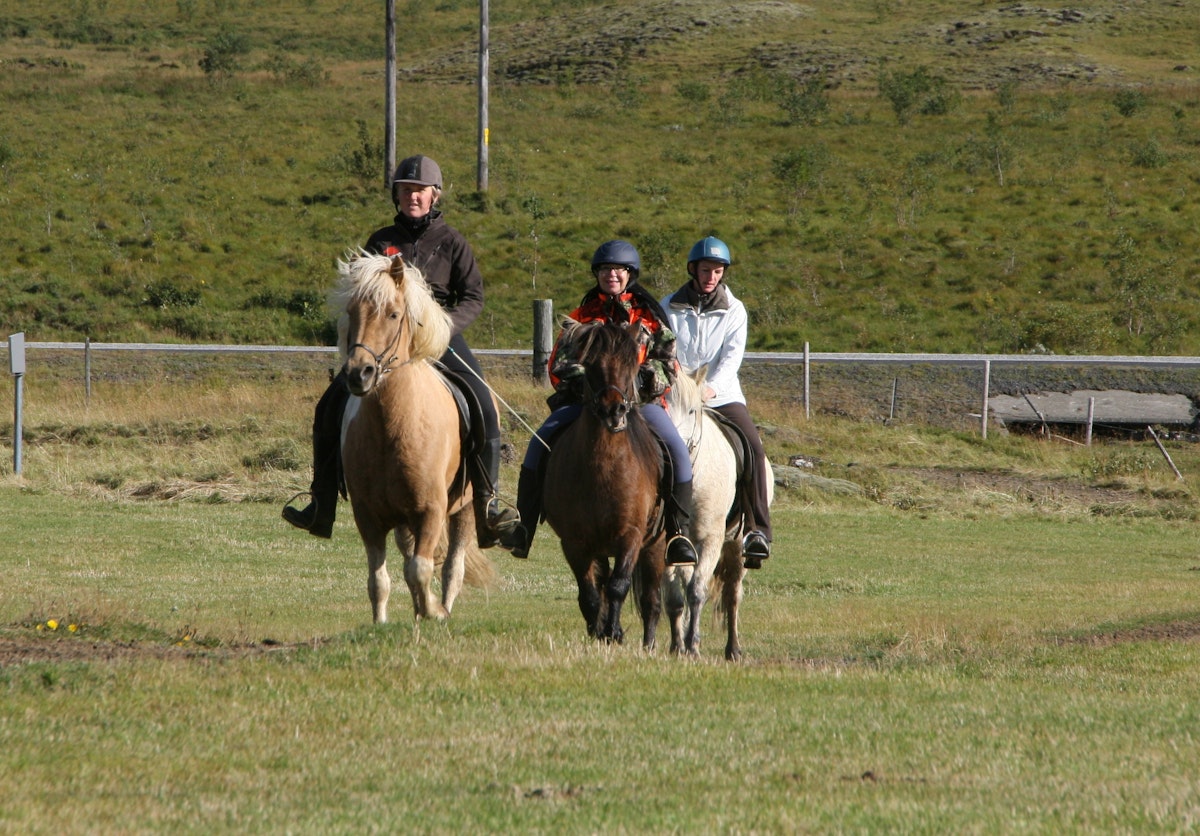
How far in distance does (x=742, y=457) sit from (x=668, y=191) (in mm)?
40414

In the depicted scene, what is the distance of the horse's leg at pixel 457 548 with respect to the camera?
384 inches

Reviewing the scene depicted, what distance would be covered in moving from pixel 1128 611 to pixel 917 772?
8.78m

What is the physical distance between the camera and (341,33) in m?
104

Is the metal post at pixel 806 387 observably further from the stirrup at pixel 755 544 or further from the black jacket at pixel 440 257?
the black jacket at pixel 440 257

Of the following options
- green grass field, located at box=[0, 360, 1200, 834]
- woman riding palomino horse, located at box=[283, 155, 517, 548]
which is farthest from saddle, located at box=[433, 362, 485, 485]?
green grass field, located at box=[0, 360, 1200, 834]

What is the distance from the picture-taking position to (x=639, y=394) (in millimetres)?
8922

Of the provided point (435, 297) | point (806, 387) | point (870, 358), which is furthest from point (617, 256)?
point (870, 358)

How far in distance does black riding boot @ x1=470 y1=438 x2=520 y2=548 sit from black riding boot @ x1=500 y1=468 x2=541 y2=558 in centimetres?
7

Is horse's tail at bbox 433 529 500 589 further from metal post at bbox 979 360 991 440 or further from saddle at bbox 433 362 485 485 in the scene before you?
metal post at bbox 979 360 991 440

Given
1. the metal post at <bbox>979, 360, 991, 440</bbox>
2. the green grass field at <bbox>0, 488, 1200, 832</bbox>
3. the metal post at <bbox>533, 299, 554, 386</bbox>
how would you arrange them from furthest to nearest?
the metal post at <bbox>979, 360, 991, 440</bbox> → the metal post at <bbox>533, 299, 554, 386</bbox> → the green grass field at <bbox>0, 488, 1200, 832</bbox>

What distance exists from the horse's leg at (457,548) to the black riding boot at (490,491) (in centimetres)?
17

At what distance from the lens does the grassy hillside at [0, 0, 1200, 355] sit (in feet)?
127

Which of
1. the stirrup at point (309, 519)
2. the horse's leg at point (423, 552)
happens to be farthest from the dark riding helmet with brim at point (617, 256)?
the stirrup at point (309, 519)

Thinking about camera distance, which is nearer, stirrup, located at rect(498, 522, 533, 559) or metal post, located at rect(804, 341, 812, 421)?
stirrup, located at rect(498, 522, 533, 559)
